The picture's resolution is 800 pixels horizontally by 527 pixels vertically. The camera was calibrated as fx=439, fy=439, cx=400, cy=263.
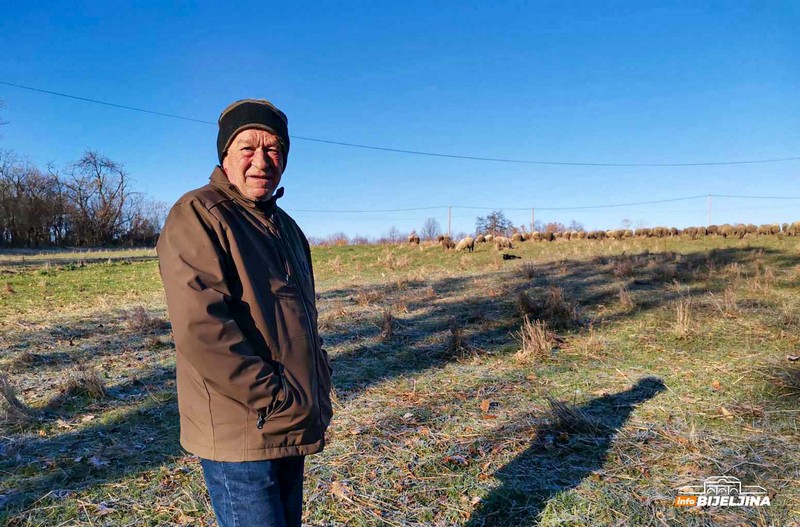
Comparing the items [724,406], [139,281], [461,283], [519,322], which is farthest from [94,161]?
[724,406]

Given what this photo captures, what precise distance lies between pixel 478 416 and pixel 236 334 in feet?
9.85

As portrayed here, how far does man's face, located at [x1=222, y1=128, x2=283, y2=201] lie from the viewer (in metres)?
1.70

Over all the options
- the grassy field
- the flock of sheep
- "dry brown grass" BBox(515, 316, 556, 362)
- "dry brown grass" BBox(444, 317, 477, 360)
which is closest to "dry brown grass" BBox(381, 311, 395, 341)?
the grassy field

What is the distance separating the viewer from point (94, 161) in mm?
47594

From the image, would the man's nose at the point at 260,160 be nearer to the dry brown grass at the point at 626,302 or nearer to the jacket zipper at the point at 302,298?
the jacket zipper at the point at 302,298

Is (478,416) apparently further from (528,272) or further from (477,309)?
(528,272)

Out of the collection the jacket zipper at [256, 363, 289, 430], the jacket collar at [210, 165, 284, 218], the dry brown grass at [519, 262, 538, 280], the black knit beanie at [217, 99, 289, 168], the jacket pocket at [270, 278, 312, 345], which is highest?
the black knit beanie at [217, 99, 289, 168]

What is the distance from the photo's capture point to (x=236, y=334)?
4.71 feet

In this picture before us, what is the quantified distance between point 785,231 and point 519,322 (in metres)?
21.7

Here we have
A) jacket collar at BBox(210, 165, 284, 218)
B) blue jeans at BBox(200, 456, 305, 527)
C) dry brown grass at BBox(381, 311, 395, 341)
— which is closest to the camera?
blue jeans at BBox(200, 456, 305, 527)

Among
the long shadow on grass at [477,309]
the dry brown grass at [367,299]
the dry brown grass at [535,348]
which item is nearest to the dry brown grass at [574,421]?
the dry brown grass at [535,348]

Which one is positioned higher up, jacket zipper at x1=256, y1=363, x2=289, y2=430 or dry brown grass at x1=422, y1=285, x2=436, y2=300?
jacket zipper at x1=256, y1=363, x2=289, y2=430

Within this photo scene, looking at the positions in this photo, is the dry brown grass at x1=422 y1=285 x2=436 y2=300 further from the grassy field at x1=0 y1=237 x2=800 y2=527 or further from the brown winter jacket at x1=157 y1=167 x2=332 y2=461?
the brown winter jacket at x1=157 y1=167 x2=332 y2=461

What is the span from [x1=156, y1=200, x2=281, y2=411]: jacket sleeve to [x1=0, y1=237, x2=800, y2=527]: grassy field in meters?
1.70
